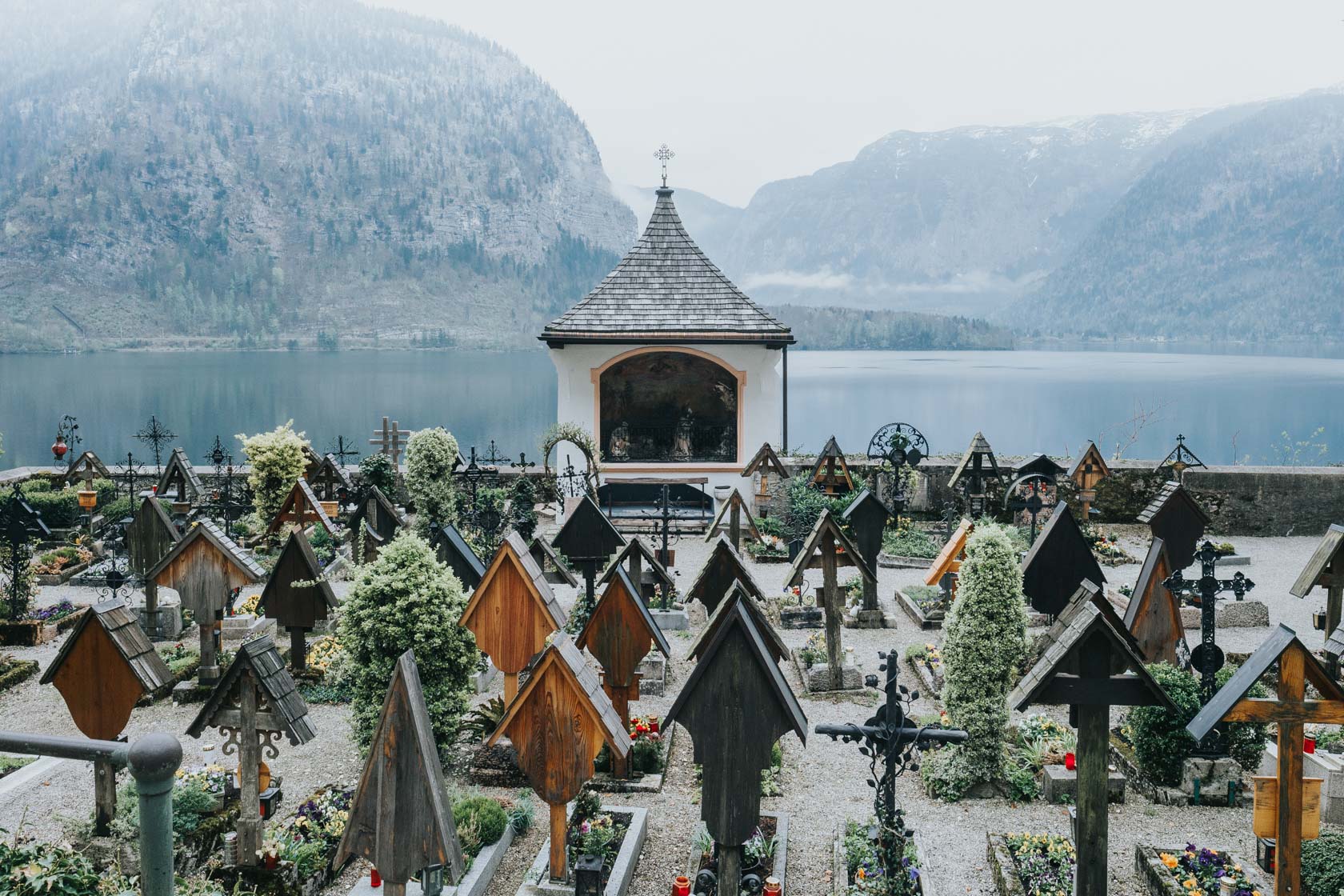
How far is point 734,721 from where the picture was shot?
216 inches

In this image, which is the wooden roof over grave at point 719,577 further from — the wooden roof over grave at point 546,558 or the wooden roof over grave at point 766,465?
the wooden roof over grave at point 766,465

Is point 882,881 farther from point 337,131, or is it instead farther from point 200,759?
point 337,131

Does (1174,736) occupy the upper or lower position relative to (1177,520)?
lower

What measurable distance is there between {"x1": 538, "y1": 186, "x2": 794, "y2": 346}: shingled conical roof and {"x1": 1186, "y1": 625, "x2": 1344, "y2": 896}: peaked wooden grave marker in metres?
14.3

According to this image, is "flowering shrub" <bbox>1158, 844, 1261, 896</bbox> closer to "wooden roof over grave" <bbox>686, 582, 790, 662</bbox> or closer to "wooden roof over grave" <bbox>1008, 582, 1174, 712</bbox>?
"wooden roof over grave" <bbox>1008, 582, 1174, 712</bbox>

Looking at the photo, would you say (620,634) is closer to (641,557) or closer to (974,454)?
(641,557)

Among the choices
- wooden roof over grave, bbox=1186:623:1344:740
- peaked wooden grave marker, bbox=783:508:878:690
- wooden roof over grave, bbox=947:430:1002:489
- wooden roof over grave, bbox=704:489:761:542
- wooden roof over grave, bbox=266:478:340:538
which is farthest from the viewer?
wooden roof over grave, bbox=947:430:1002:489

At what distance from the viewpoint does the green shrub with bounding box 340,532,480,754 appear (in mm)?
7586

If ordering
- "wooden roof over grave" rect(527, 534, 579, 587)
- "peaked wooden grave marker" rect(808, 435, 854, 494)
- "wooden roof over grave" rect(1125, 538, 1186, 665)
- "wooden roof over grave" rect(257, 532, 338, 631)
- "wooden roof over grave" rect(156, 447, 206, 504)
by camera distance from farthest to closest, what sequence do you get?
"peaked wooden grave marker" rect(808, 435, 854, 494) → "wooden roof over grave" rect(156, 447, 206, 504) → "wooden roof over grave" rect(527, 534, 579, 587) → "wooden roof over grave" rect(257, 532, 338, 631) → "wooden roof over grave" rect(1125, 538, 1186, 665)

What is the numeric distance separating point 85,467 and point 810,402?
41.7m

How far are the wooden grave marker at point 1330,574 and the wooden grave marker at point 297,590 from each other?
9.10 meters

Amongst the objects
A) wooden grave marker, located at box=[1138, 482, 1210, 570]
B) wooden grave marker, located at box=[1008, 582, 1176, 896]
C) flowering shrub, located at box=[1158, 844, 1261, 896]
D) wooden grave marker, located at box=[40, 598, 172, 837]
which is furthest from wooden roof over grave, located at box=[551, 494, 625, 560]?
wooden grave marker, located at box=[1138, 482, 1210, 570]

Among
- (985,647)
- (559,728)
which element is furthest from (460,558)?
(985,647)

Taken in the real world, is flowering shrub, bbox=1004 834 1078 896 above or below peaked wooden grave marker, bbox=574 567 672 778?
below
